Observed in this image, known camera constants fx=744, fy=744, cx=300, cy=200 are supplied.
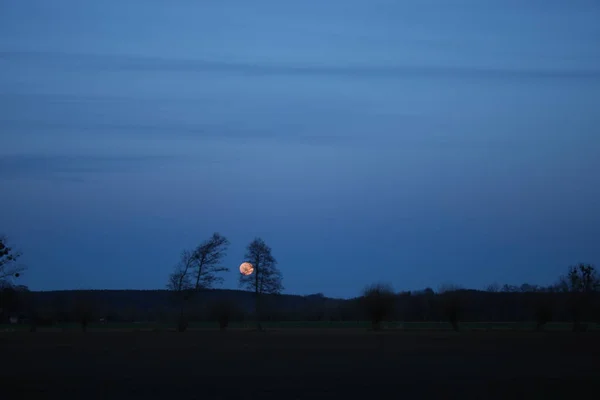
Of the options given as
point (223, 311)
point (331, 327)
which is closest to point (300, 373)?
point (223, 311)

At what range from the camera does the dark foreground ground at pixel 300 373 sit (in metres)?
20.7

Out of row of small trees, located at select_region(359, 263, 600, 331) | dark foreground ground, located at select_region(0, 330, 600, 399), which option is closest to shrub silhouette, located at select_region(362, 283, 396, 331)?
row of small trees, located at select_region(359, 263, 600, 331)

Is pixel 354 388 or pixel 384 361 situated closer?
pixel 354 388

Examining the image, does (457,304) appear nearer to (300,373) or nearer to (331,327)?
(331,327)

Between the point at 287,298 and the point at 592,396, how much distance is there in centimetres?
17260

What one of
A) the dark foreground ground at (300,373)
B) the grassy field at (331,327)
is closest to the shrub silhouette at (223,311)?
the grassy field at (331,327)

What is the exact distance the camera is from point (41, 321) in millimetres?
90500

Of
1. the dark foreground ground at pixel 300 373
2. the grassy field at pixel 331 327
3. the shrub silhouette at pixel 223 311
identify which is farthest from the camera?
the grassy field at pixel 331 327

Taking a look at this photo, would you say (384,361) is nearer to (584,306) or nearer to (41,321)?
(584,306)

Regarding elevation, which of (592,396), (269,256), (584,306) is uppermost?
(269,256)

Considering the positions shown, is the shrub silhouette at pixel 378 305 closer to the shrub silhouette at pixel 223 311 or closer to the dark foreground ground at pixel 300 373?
the shrub silhouette at pixel 223 311

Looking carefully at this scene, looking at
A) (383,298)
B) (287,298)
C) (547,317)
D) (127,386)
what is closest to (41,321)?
(383,298)

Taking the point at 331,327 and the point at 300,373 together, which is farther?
the point at 331,327

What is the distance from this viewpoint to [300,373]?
84.7ft
